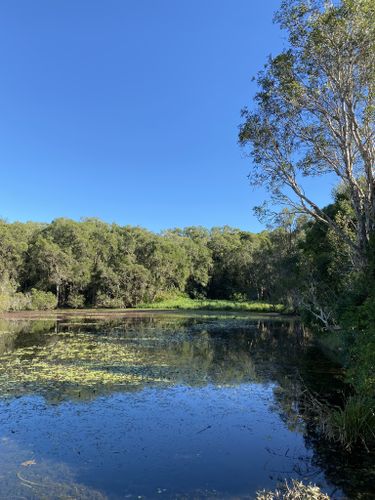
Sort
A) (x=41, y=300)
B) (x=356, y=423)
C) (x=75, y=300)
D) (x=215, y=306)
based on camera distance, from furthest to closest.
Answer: (x=215, y=306) → (x=75, y=300) → (x=41, y=300) → (x=356, y=423)

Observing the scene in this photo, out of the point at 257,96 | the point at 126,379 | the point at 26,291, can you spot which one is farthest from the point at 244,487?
the point at 26,291

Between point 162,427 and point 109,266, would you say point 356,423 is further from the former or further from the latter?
point 109,266

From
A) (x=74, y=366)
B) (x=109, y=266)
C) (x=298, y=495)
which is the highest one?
(x=109, y=266)

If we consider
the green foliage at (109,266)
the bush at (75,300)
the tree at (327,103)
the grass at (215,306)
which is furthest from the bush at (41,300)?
the tree at (327,103)

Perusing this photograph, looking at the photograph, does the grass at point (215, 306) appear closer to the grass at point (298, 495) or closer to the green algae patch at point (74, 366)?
the green algae patch at point (74, 366)

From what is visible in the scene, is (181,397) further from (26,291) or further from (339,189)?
(26,291)

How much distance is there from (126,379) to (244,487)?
8.91 meters

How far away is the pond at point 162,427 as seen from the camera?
8.20m

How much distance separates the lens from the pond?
8195 millimetres

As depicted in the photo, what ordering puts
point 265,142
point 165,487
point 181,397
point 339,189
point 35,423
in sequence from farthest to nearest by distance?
point 339,189 → point 265,142 → point 181,397 → point 35,423 → point 165,487

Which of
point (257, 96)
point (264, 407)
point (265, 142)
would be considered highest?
point (257, 96)

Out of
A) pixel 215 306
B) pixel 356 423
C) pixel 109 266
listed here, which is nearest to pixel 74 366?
pixel 356 423

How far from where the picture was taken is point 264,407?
1356 cm

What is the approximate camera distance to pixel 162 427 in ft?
37.7
